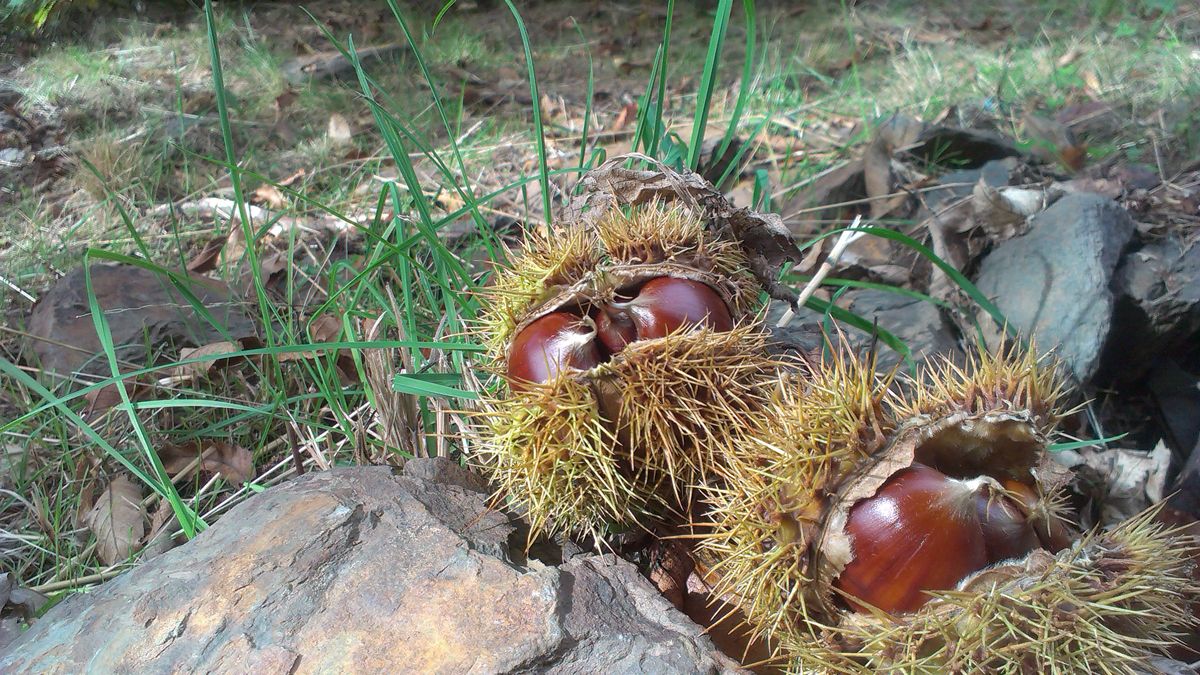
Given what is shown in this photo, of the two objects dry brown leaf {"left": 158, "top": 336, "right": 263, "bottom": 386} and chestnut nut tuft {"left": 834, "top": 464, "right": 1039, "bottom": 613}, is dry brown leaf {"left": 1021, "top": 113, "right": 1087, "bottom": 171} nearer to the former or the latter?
chestnut nut tuft {"left": 834, "top": 464, "right": 1039, "bottom": 613}

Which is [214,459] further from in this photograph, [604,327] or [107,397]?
[604,327]

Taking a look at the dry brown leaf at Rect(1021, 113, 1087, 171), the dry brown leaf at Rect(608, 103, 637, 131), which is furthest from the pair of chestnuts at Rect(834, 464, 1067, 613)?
the dry brown leaf at Rect(608, 103, 637, 131)

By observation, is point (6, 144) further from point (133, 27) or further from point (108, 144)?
point (133, 27)

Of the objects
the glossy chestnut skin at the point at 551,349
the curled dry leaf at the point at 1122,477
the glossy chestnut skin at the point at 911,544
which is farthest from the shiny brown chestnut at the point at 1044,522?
the curled dry leaf at the point at 1122,477

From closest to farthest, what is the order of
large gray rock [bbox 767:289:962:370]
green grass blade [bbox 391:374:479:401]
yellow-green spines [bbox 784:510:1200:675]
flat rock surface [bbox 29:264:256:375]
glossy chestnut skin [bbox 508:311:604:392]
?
yellow-green spines [bbox 784:510:1200:675]
glossy chestnut skin [bbox 508:311:604:392]
green grass blade [bbox 391:374:479:401]
large gray rock [bbox 767:289:962:370]
flat rock surface [bbox 29:264:256:375]

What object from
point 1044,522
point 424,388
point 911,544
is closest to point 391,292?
point 424,388

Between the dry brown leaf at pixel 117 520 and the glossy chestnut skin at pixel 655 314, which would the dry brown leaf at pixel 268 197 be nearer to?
the dry brown leaf at pixel 117 520
